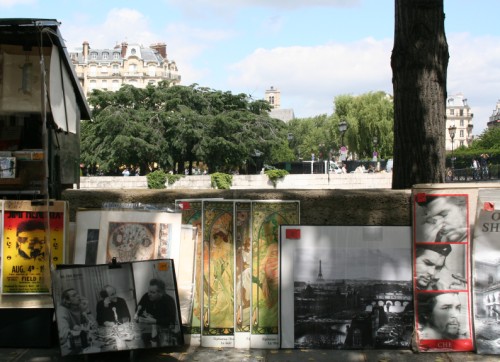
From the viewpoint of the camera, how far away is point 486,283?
5.08 meters

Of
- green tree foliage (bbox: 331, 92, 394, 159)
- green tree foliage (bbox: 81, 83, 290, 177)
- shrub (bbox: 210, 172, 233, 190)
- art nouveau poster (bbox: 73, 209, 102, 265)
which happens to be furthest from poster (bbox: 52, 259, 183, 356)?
green tree foliage (bbox: 331, 92, 394, 159)

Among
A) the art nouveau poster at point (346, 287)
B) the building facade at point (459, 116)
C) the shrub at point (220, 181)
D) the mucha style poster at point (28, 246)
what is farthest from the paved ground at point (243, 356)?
the building facade at point (459, 116)

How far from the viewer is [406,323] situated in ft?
17.2

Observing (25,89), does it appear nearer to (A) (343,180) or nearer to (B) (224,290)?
(B) (224,290)

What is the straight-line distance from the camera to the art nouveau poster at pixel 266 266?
211 inches

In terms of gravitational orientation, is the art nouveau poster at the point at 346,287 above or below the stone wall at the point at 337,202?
below

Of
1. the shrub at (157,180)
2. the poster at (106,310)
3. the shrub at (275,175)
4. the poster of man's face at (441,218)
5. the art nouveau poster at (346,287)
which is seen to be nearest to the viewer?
the poster at (106,310)

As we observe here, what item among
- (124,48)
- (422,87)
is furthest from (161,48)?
(422,87)

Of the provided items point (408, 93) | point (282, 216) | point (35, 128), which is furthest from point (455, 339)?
point (35, 128)

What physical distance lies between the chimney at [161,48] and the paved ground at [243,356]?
148324 millimetres

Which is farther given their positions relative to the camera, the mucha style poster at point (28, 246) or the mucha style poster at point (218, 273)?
the mucha style poster at point (218, 273)

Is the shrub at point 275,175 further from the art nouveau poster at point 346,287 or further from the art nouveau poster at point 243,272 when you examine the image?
the art nouveau poster at point 346,287

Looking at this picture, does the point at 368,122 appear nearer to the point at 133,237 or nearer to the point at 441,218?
the point at 441,218

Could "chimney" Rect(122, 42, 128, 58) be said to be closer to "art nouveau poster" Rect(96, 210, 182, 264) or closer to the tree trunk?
the tree trunk
